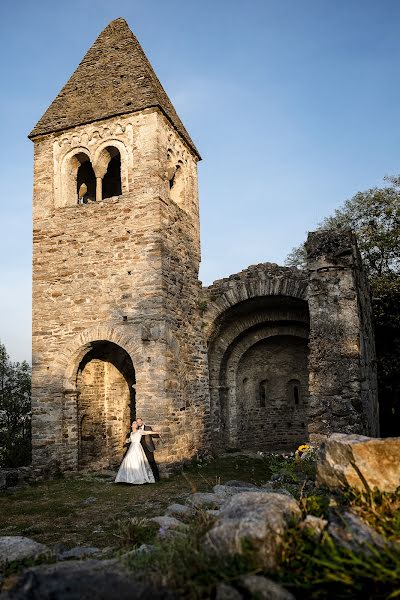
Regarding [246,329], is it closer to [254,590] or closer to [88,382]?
[88,382]

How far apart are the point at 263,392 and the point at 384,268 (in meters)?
8.07

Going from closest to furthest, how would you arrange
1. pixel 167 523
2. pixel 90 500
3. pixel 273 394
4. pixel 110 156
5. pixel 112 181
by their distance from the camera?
pixel 167 523 → pixel 90 500 → pixel 110 156 → pixel 112 181 → pixel 273 394

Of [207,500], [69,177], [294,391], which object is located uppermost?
[69,177]

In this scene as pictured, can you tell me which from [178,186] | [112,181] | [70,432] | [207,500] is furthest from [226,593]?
[112,181]

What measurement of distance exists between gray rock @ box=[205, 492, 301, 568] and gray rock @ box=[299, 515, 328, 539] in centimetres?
8

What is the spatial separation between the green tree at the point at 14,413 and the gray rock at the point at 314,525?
14.5m

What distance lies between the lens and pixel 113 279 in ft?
38.5

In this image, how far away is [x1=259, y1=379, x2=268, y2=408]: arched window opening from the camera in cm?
1617

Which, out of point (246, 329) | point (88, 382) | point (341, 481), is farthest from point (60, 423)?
point (341, 481)

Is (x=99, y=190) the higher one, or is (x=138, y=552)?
(x=99, y=190)

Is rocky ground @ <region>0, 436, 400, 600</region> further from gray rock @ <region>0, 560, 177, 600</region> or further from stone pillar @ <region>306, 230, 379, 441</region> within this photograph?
stone pillar @ <region>306, 230, 379, 441</region>

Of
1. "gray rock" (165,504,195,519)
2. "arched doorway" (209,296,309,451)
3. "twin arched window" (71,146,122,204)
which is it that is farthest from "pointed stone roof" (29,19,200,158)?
"gray rock" (165,504,195,519)

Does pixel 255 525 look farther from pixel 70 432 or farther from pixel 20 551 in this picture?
pixel 70 432

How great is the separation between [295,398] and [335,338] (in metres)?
7.98
